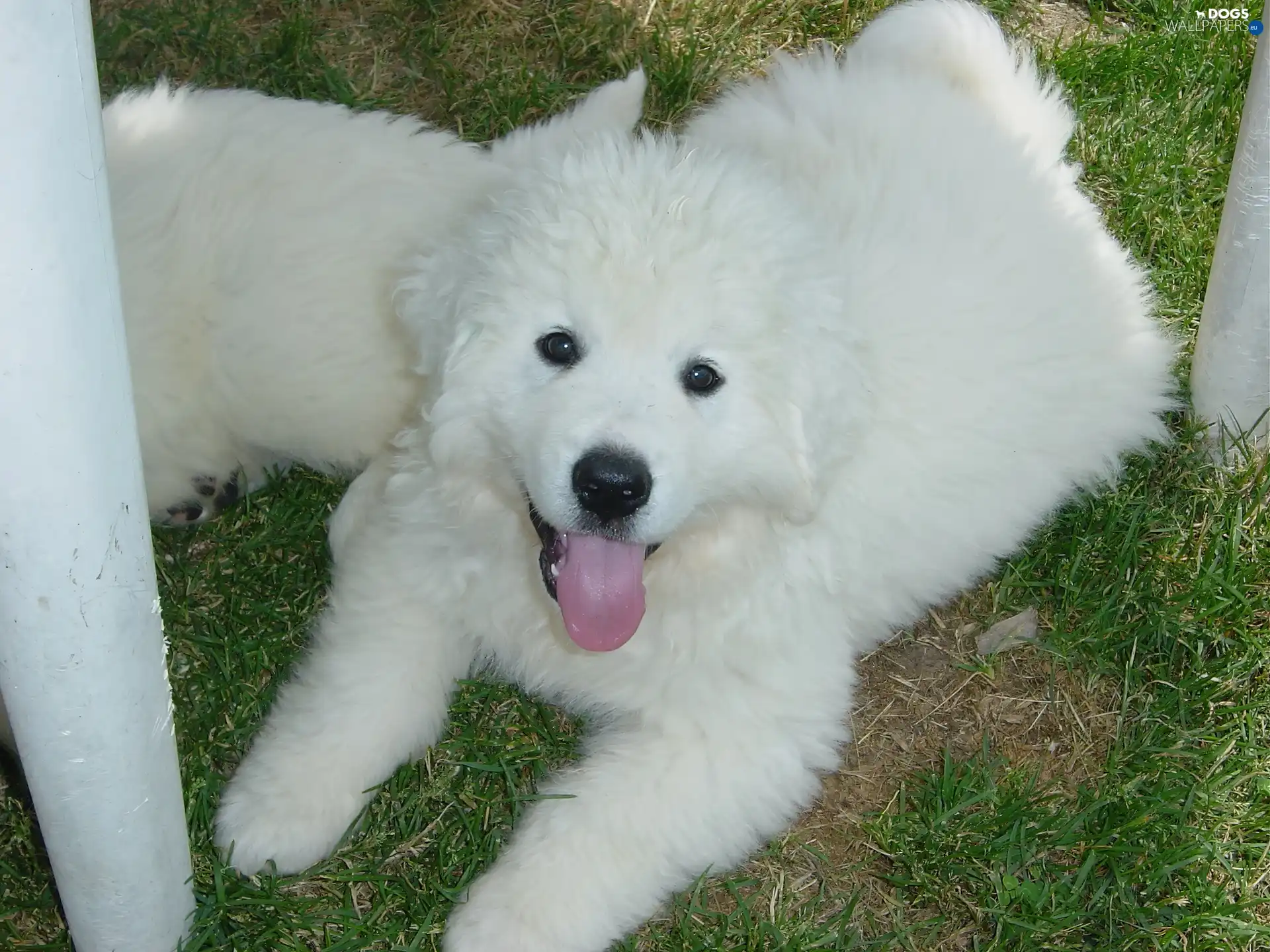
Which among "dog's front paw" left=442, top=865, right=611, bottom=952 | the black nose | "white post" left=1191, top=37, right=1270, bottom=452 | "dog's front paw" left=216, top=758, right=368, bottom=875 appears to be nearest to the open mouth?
the black nose

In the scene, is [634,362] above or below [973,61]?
below

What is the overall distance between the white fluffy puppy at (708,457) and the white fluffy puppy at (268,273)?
0.68 ft

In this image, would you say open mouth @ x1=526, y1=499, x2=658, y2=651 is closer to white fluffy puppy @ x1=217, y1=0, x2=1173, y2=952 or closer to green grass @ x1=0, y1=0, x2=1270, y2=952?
white fluffy puppy @ x1=217, y1=0, x2=1173, y2=952

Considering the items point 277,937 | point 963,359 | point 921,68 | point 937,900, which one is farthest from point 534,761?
point 921,68

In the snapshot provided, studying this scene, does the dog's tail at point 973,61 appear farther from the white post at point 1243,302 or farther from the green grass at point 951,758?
the green grass at point 951,758

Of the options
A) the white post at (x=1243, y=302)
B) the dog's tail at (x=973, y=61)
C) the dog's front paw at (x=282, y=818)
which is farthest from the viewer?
the dog's tail at (x=973, y=61)

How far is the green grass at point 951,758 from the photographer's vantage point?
2314mm

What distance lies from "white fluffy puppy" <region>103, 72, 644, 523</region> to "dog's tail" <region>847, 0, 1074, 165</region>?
0.82 metres

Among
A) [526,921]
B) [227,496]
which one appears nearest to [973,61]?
[227,496]

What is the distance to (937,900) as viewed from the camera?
2.40m

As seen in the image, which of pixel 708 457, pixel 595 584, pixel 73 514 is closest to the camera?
pixel 73 514

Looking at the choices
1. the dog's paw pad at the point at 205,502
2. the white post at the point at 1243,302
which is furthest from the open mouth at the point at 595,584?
the white post at the point at 1243,302

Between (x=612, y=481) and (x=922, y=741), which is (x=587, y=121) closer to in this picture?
(x=612, y=481)

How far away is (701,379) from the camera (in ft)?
6.54
